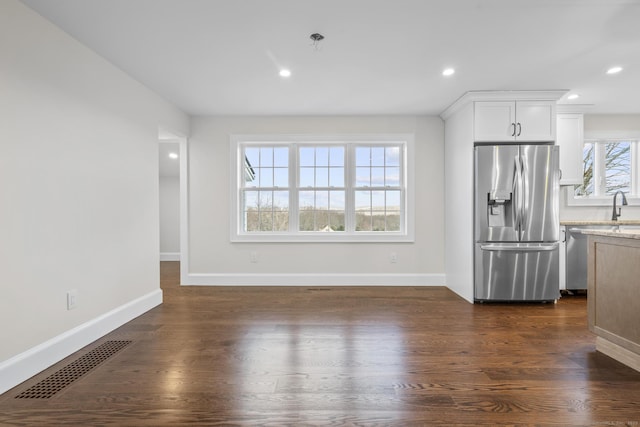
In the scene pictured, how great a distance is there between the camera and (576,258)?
4.03 m

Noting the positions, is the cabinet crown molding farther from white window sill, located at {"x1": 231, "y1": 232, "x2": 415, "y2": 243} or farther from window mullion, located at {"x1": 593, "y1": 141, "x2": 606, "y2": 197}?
white window sill, located at {"x1": 231, "y1": 232, "x2": 415, "y2": 243}

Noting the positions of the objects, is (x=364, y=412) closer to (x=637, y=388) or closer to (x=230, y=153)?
(x=637, y=388)

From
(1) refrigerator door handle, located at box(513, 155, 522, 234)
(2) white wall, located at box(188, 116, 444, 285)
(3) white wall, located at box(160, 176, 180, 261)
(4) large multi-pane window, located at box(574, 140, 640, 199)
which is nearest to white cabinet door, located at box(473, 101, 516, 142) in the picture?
(1) refrigerator door handle, located at box(513, 155, 522, 234)

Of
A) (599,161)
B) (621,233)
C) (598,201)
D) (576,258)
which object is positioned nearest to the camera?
(621,233)

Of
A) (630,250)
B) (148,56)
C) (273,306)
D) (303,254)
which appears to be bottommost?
(273,306)

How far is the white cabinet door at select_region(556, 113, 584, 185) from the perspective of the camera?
4.23 metres

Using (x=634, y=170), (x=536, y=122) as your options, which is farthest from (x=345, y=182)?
(x=634, y=170)

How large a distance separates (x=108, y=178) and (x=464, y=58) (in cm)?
332

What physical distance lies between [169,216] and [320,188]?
4.28 m

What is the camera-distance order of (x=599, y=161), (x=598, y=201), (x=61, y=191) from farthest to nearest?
(x=599, y=161) < (x=598, y=201) < (x=61, y=191)

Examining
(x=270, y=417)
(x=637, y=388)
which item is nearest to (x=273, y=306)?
(x=270, y=417)

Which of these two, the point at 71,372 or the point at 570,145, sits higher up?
the point at 570,145

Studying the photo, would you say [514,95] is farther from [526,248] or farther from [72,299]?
[72,299]

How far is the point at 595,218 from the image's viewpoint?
Result: 182 inches
